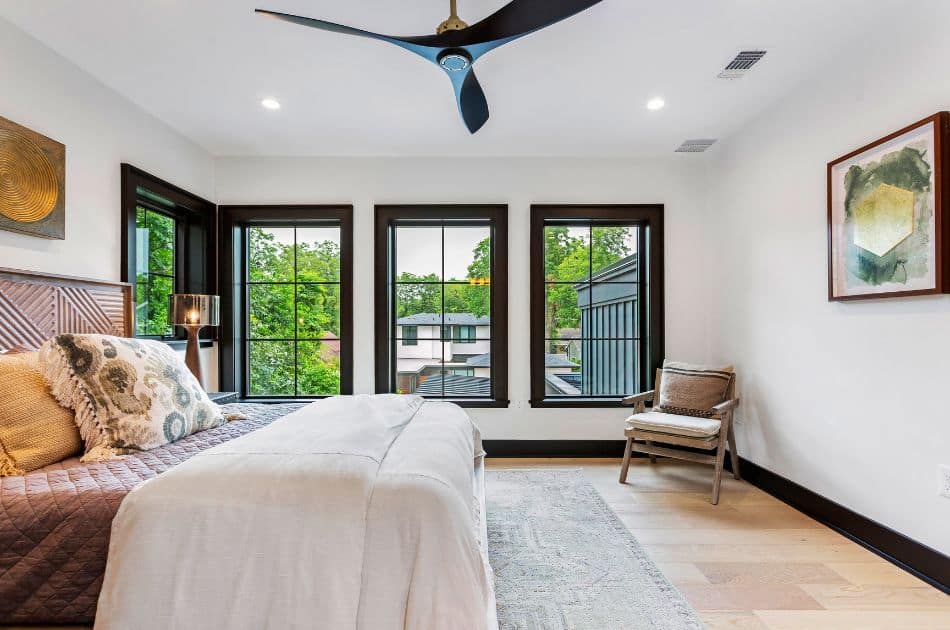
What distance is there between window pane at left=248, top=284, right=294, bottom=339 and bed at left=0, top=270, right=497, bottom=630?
2637 millimetres

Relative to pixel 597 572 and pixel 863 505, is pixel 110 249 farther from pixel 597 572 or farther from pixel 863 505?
pixel 863 505

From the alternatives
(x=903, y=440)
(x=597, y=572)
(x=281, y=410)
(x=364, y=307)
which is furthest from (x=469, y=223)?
(x=903, y=440)

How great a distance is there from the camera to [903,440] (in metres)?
2.13

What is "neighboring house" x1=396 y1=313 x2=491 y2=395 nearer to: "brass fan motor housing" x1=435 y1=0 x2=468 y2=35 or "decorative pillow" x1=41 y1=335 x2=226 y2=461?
"decorative pillow" x1=41 y1=335 x2=226 y2=461

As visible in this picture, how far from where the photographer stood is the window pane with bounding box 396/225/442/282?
4.02 meters

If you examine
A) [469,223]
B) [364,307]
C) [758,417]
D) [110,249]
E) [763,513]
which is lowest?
[763,513]

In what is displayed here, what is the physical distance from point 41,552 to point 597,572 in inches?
78.0

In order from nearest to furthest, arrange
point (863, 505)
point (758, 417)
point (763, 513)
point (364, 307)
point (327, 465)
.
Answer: point (327, 465)
point (863, 505)
point (763, 513)
point (758, 417)
point (364, 307)

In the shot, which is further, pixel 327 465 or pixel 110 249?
pixel 110 249

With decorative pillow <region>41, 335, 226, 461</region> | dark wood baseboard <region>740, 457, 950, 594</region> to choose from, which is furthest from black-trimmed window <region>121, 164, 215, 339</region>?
dark wood baseboard <region>740, 457, 950, 594</region>

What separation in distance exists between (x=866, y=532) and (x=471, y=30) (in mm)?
3014

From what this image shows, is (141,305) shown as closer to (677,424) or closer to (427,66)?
(427,66)

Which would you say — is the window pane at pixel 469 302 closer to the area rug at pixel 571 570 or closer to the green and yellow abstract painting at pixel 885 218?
the area rug at pixel 571 570

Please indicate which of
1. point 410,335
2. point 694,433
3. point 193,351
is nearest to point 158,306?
point 193,351
